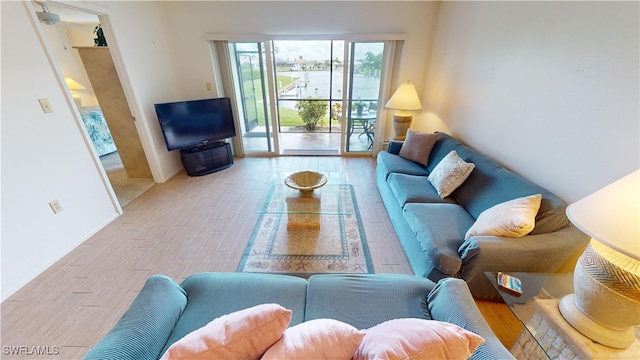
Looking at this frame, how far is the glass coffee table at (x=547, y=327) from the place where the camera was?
972 millimetres

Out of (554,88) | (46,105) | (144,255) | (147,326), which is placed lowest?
(144,255)

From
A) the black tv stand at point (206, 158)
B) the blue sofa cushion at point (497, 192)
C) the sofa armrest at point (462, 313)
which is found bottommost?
the black tv stand at point (206, 158)

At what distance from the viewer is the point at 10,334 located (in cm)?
150

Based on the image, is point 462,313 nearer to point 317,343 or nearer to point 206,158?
point 317,343

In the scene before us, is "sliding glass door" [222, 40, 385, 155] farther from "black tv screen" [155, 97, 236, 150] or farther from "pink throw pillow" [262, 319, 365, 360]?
"pink throw pillow" [262, 319, 365, 360]

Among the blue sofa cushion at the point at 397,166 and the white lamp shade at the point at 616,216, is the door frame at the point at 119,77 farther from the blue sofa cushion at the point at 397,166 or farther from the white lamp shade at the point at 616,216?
the white lamp shade at the point at 616,216

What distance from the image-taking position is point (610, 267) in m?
0.90

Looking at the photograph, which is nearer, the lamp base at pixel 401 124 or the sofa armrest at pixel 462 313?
the sofa armrest at pixel 462 313

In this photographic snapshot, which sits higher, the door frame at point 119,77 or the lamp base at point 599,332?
the door frame at point 119,77

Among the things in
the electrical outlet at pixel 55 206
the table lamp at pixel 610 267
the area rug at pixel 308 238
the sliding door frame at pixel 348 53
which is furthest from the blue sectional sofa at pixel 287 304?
the sliding door frame at pixel 348 53

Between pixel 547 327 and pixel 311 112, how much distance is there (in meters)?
5.19

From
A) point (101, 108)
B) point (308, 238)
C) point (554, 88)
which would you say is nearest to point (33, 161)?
point (101, 108)

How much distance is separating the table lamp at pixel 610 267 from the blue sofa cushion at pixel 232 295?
1.22 metres

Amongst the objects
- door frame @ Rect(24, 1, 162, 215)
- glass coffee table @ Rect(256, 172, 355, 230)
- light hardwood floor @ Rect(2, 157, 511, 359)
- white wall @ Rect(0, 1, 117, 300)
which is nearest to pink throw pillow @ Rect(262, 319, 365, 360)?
light hardwood floor @ Rect(2, 157, 511, 359)
